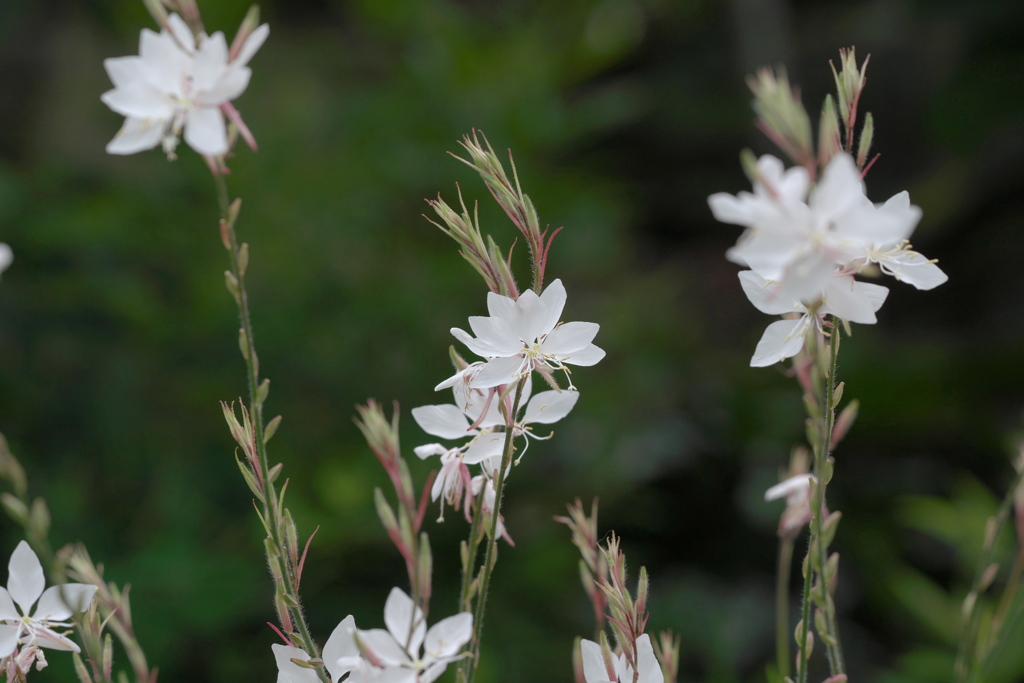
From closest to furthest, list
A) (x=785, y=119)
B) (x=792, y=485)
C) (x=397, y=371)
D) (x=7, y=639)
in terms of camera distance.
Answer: (x=785, y=119) < (x=7, y=639) < (x=792, y=485) < (x=397, y=371)

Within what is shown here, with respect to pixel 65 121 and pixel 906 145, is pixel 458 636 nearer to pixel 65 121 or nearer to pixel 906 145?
pixel 65 121

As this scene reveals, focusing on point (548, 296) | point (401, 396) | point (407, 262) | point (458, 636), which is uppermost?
point (407, 262)

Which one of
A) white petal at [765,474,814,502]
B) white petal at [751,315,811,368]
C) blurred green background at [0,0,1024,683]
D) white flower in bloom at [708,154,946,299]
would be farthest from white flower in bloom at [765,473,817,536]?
blurred green background at [0,0,1024,683]

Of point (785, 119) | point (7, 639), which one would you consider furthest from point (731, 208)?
point (7, 639)

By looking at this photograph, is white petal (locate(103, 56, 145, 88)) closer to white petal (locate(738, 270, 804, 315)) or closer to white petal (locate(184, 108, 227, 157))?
white petal (locate(184, 108, 227, 157))

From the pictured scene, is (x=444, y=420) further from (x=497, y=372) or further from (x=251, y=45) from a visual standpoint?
(x=251, y=45)

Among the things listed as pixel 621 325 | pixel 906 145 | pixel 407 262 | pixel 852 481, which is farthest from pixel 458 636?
pixel 906 145
